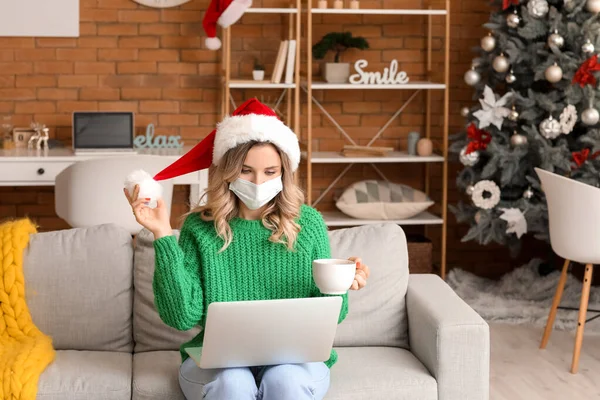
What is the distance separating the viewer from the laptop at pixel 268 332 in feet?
7.27

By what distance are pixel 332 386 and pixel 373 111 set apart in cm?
295

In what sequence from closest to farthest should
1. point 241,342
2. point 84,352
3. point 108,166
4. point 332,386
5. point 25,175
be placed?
point 241,342
point 332,386
point 84,352
point 108,166
point 25,175

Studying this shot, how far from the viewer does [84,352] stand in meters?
2.77

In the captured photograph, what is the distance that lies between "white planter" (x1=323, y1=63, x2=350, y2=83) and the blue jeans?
2.69 metres

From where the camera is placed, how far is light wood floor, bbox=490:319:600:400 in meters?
3.52

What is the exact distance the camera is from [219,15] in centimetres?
468

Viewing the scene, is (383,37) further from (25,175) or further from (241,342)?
(241,342)

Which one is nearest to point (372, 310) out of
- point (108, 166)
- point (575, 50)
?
point (108, 166)

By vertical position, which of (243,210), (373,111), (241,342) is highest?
(373,111)

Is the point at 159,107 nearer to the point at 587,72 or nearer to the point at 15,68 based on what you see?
the point at 15,68

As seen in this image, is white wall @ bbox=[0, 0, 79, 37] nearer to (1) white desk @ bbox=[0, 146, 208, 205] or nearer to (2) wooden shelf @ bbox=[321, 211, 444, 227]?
(1) white desk @ bbox=[0, 146, 208, 205]

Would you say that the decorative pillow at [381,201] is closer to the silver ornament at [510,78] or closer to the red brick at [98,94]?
the silver ornament at [510,78]

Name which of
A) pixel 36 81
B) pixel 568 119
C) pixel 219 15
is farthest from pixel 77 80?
pixel 568 119

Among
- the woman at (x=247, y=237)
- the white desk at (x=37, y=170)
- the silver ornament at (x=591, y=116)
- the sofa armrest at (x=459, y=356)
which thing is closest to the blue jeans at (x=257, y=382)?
the woman at (x=247, y=237)
